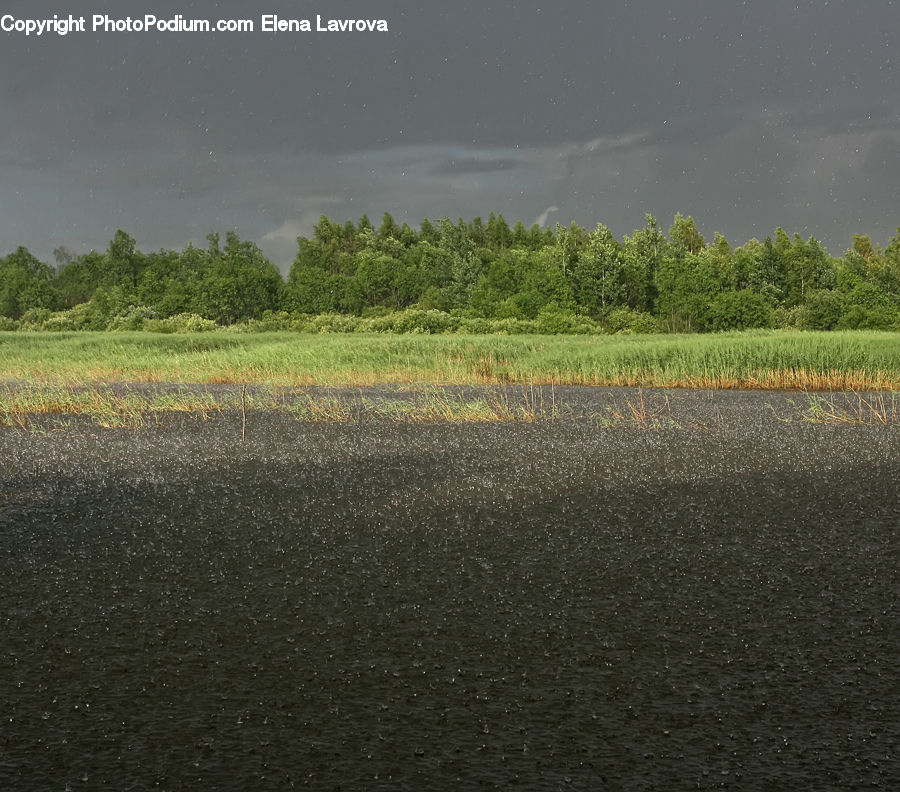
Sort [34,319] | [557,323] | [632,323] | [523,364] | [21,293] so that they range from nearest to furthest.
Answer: [523,364], [557,323], [632,323], [34,319], [21,293]

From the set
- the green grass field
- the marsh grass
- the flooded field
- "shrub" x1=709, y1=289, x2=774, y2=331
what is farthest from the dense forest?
the flooded field

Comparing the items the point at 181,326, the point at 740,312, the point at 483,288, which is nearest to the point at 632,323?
the point at 740,312

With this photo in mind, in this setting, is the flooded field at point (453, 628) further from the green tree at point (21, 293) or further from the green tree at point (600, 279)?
the green tree at point (21, 293)

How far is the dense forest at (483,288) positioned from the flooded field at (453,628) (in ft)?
133

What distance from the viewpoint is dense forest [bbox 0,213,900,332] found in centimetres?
5507

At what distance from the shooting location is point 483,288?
67.2 meters

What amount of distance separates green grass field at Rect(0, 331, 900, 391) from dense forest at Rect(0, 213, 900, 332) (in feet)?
63.9

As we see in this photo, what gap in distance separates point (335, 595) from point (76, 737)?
68.1 inches

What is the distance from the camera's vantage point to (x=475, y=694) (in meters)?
3.49

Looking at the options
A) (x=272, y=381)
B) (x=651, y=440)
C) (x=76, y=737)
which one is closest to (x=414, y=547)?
(x=76, y=737)

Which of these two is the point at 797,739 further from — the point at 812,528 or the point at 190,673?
the point at 812,528

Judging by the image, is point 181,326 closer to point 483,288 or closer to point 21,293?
point 483,288

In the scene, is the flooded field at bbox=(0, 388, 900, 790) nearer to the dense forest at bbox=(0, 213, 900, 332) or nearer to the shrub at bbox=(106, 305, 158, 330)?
the dense forest at bbox=(0, 213, 900, 332)

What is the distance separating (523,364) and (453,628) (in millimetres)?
20372
